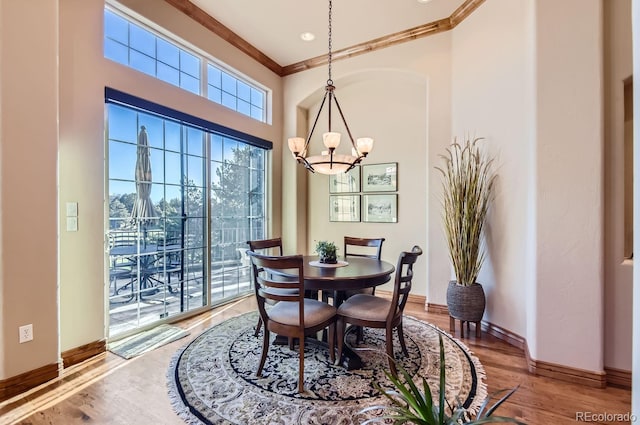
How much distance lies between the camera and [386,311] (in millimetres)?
2521

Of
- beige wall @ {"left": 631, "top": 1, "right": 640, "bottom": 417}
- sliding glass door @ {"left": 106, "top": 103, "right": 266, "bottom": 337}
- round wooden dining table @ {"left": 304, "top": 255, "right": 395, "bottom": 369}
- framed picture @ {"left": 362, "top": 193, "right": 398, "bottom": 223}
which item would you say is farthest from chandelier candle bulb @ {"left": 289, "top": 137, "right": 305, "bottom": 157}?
beige wall @ {"left": 631, "top": 1, "right": 640, "bottom": 417}

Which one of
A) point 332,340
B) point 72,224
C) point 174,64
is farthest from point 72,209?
point 332,340

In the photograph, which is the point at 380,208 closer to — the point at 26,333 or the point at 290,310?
the point at 290,310

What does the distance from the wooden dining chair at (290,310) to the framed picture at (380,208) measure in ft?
7.66

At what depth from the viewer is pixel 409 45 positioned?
419 cm

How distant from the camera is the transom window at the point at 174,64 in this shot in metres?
3.03

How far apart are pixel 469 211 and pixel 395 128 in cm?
192

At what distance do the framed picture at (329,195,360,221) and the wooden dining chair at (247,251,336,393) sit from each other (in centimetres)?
245

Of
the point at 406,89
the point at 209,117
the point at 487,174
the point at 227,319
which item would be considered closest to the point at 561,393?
the point at 487,174

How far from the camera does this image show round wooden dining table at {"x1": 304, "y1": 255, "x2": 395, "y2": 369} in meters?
2.41

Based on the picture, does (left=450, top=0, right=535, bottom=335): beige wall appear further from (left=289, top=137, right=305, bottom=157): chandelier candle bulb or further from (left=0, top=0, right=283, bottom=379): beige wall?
(left=0, top=0, right=283, bottom=379): beige wall

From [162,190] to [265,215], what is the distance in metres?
1.80

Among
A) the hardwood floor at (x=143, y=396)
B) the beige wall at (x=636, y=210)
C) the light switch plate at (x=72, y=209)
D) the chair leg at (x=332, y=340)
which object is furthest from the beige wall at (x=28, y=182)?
the beige wall at (x=636, y=210)

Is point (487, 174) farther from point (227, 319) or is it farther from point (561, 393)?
point (227, 319)
